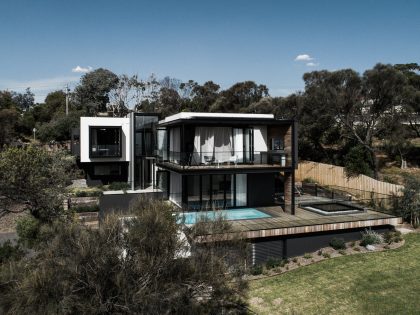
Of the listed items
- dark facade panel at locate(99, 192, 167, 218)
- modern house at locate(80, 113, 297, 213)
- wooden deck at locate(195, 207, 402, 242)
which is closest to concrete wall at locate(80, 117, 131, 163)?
dark facade panel at locate(99, 192, 167, 218)

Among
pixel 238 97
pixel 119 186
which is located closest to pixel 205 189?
pixel 119 186

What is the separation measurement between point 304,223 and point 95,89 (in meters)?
56.0

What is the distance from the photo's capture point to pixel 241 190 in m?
21.0

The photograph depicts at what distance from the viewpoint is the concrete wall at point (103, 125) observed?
30.2m

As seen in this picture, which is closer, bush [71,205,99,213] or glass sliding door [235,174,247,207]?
glass sliding door [235,174,247,207]

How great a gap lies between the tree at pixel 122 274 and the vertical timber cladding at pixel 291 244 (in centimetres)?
744

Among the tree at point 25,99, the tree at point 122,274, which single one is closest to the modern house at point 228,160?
the tree at point 122,274

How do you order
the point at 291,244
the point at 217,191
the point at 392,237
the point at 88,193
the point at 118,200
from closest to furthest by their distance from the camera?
1. the point at 291,244
2. the point at 392,237
3. the point at 217,191
4. the point at 118,200
5. the point at 88,193

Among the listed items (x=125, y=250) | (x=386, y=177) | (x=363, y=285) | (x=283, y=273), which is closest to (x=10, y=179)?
(x=125, y=250)

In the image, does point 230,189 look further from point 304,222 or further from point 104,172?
point 104,172

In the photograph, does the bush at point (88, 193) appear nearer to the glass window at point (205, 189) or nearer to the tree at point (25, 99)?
→ the glass window at point (205, 189)

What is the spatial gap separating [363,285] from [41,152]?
14817 mm

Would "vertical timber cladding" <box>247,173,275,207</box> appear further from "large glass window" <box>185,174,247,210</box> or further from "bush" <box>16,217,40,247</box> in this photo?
"bush" <box>16,217,40,247</box>

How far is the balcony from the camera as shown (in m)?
19.9
